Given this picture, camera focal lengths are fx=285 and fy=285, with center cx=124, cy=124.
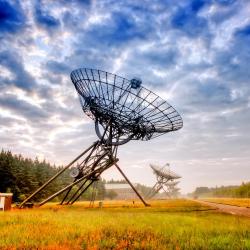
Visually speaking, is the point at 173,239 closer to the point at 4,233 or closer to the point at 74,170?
the point at 4,233

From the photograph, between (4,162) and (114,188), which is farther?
(114,188)

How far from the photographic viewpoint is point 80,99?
1117 inches

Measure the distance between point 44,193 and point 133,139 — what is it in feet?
182

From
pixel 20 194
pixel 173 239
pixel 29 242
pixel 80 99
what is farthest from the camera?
pixel 20 194

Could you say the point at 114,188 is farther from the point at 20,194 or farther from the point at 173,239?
the point at 173,239

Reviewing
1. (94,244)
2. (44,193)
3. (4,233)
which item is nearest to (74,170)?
(4,233)

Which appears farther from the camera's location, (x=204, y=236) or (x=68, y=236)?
(x=204, y=236)

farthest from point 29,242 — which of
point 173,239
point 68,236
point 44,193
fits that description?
point 44,193

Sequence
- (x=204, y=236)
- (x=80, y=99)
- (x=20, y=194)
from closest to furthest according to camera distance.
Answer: (x=204, y=236), (x=80, y=99), (x=20, y=194)

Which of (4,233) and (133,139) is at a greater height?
(133,139)

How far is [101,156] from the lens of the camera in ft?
95.5

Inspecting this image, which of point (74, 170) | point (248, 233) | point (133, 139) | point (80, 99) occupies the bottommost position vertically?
point (248, 233)

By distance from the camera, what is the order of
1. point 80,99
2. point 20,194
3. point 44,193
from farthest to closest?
point 44,193 → point 20,194 → point 80,99

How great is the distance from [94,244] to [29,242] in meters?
2.02
